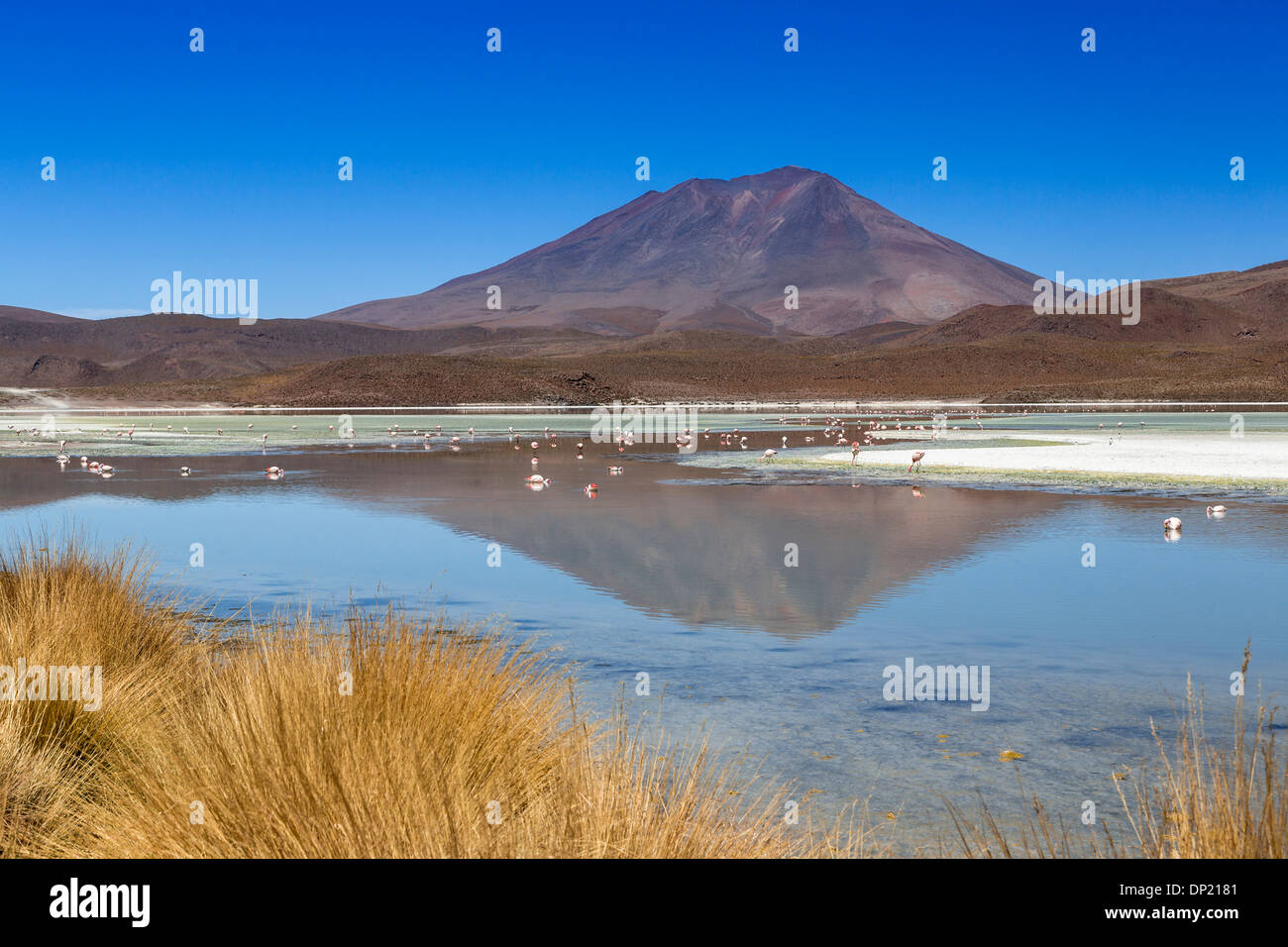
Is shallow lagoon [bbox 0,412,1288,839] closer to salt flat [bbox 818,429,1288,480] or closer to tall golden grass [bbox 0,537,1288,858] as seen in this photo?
tall golden grass [bbox 0,537,1288,858]

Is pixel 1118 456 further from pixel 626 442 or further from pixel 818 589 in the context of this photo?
→ pixel 818 589

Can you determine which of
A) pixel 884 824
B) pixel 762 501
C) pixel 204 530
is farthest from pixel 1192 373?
pixel 884 824

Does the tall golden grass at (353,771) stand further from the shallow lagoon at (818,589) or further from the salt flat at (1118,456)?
the salt flat at (1118,456)

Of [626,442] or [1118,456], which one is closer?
[1118,456]

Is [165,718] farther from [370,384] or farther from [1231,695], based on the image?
[370,384]

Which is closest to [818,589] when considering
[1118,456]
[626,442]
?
[1118,456]

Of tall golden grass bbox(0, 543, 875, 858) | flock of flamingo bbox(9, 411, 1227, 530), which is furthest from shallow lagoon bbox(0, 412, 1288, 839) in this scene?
tall golden grass bbox(0, 543, 875, 858)

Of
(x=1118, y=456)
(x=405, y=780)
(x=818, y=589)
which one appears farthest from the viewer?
(x=1118, y=456)

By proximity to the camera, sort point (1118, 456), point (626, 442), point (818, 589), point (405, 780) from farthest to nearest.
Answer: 1. point (626, 442)
2. point (1118, 456)
3. point (818, 589)
4. point (405, 780)
